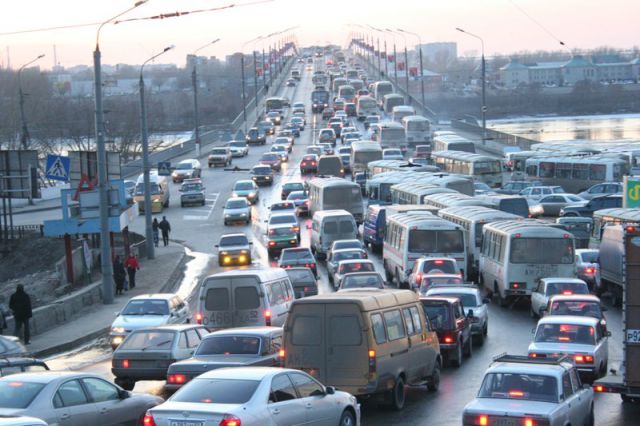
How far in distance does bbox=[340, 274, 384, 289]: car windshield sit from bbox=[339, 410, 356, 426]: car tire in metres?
16.2

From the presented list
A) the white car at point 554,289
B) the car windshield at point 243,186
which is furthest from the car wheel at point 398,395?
the car windshield at point 243,186

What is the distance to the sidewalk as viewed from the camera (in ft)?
95.3

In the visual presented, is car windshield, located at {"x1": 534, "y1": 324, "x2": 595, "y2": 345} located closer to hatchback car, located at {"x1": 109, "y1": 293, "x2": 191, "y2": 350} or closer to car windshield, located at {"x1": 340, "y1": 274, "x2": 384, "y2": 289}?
hatchback car, located at {"x1": 109, "y1": 293, "x2": 191, "y2": 350}

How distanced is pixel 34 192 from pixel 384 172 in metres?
23.1

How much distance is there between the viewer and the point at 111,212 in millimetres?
36906

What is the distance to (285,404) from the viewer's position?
1355 cm

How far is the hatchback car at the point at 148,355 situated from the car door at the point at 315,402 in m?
6.75

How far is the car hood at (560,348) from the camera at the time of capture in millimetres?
20906

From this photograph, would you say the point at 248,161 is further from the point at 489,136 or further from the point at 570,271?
the point at 570,271

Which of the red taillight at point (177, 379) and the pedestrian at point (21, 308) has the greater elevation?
the red taillight at point (177, 379)

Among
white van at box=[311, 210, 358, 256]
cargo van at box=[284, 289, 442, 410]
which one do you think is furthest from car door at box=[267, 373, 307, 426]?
white van at box=[311, 210, 358, 256]

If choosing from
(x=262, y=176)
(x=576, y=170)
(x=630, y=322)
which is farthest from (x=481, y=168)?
(x=630, y=322)

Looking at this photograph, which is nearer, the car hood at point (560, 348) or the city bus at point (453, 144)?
the car hood at point (560, 348)

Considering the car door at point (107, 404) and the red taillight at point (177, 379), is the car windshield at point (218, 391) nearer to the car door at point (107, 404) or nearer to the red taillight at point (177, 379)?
the car door at point (107, 404)
